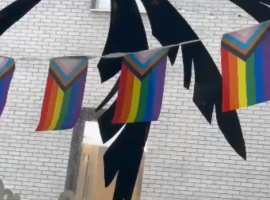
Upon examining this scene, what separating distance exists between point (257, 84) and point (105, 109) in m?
0.91

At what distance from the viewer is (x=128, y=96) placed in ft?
6.94

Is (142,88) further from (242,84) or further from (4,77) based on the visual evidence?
(4,77)

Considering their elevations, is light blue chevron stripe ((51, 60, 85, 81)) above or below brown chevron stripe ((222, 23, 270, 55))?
below

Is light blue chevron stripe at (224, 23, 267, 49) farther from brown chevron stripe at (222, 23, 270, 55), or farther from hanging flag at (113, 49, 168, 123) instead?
hanging flag at (113, 49, 168, 123)

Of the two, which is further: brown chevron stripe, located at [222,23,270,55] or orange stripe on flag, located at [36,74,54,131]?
orange stripe on flag, located at [36,74,54,131]

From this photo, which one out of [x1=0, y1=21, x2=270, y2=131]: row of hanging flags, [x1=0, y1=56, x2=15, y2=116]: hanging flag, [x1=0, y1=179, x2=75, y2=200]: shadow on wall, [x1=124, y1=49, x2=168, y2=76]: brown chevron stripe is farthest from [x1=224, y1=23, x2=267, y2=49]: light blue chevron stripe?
[x1=0, y1=179, x2=75, y2=200]: shadow on wall

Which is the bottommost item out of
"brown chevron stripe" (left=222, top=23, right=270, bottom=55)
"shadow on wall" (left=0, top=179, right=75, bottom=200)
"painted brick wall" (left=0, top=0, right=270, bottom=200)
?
"shadow on wall" (left=0, top=179, right=75, bottom=200)

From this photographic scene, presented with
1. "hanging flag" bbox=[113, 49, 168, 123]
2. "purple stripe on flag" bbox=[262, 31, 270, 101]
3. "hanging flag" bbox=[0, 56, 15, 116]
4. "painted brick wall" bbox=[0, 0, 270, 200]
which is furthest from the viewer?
"painted brick wall" bbox=[0, 0, 270, 200]

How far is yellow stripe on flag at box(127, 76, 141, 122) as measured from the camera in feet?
6.84

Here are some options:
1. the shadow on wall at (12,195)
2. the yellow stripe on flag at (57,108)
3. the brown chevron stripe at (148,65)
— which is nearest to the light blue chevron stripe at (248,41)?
the brown chevron stripe at (148,65)

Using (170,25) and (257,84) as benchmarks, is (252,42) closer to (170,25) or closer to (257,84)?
(257,84)

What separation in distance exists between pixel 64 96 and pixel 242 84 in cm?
70

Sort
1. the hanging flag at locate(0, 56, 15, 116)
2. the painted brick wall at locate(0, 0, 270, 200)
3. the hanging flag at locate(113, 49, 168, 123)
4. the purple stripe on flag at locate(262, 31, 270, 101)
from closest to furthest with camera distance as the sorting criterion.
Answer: the purple stripe on flag at locate(262, 31, 270, 101) < the hanging flag at locate(113, 49, 168, 123) < the hanging flag at locate(0, 56, 15, 116) < the painted brick wall at locate(0, 0, 270, 200)

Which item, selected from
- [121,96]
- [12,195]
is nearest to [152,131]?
[121,96]
